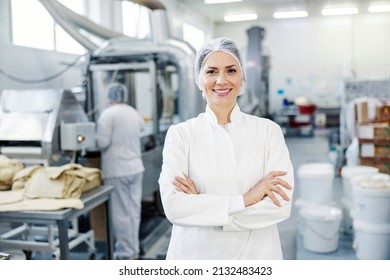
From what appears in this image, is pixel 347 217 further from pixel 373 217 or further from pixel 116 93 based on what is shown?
pixel 116 93

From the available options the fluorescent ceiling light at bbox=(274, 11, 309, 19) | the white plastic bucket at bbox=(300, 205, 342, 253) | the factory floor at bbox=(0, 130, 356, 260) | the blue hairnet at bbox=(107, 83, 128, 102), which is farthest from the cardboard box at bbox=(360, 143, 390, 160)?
the blue hairnet at bbox=(107, 83, 128, 102)

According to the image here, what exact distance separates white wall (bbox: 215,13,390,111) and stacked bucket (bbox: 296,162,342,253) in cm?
57

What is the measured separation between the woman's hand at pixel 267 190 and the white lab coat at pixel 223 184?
0.01 m

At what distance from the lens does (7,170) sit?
1.85 m

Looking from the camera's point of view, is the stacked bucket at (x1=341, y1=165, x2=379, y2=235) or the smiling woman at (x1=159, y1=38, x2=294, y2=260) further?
the stacked bucket at (x1=341, y1=165, x2=379, y2=235)

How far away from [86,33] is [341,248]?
201 centimetres

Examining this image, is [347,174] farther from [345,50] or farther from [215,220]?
[215,220]

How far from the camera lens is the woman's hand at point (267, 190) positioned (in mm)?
980

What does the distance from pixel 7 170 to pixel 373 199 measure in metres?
1.82

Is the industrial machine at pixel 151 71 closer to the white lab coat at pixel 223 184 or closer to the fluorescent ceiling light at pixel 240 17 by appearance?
the fluorescent ceiling light at pixel 240 17

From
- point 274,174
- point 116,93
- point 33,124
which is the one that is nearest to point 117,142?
point 116,93

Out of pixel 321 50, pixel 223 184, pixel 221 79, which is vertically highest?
pixel 321 50

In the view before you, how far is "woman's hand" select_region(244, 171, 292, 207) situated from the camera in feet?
3.22

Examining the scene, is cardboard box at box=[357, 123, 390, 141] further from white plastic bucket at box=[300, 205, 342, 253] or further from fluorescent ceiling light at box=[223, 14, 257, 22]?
fluorescent ceiling light at box=[223, 14, 257, 22]
